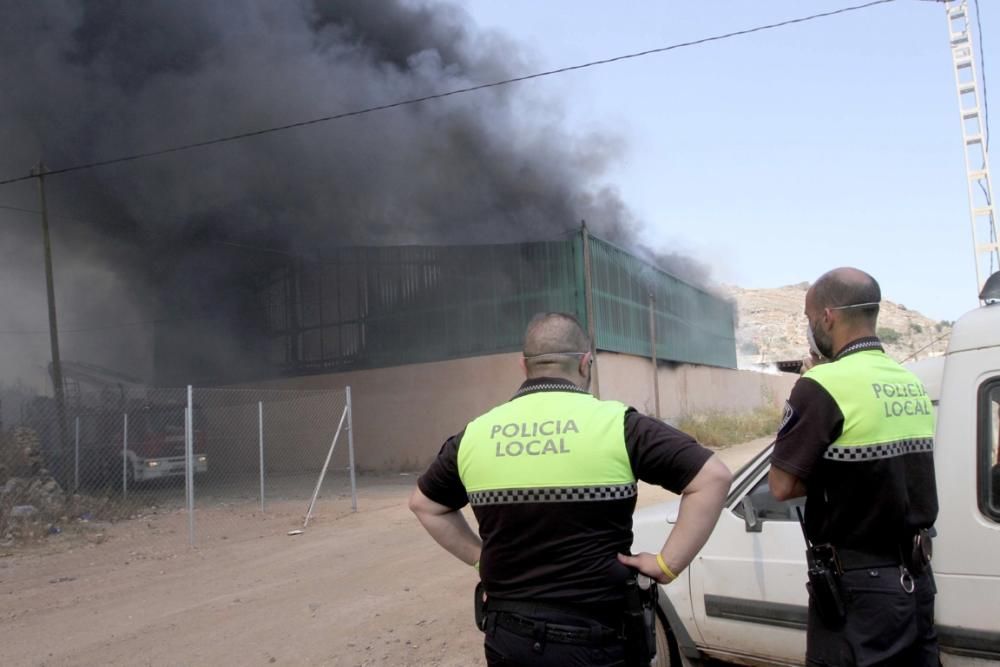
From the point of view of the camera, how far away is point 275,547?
8766mm

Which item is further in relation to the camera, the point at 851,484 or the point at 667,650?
the point at 667,650

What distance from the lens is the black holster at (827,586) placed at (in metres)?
2.15

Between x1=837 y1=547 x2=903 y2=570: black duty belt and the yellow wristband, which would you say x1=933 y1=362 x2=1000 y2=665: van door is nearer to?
x1=837 y1=547 x2=903 y2=570: black duty belt

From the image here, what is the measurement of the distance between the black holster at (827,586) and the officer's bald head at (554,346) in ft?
2.89

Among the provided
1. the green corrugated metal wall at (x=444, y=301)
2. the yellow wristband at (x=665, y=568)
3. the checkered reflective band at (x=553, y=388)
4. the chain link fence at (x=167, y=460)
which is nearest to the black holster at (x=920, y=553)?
the yellow wristband at (x=665, y=568)

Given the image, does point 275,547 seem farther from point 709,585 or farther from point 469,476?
point 469,476

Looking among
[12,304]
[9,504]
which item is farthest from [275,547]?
[12,304]

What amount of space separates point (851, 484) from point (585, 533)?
2.65 ft

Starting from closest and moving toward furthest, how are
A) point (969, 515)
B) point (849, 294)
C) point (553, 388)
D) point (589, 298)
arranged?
point (553, 388) < point (849, 294) < point (969, 515) < point (589, 298)

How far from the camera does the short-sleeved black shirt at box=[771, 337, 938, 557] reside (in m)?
2.14

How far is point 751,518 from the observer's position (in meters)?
3.30

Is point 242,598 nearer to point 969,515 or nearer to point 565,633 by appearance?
point 565,633

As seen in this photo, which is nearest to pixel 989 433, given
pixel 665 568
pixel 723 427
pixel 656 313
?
pixel 665 568

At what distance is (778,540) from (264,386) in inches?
850
